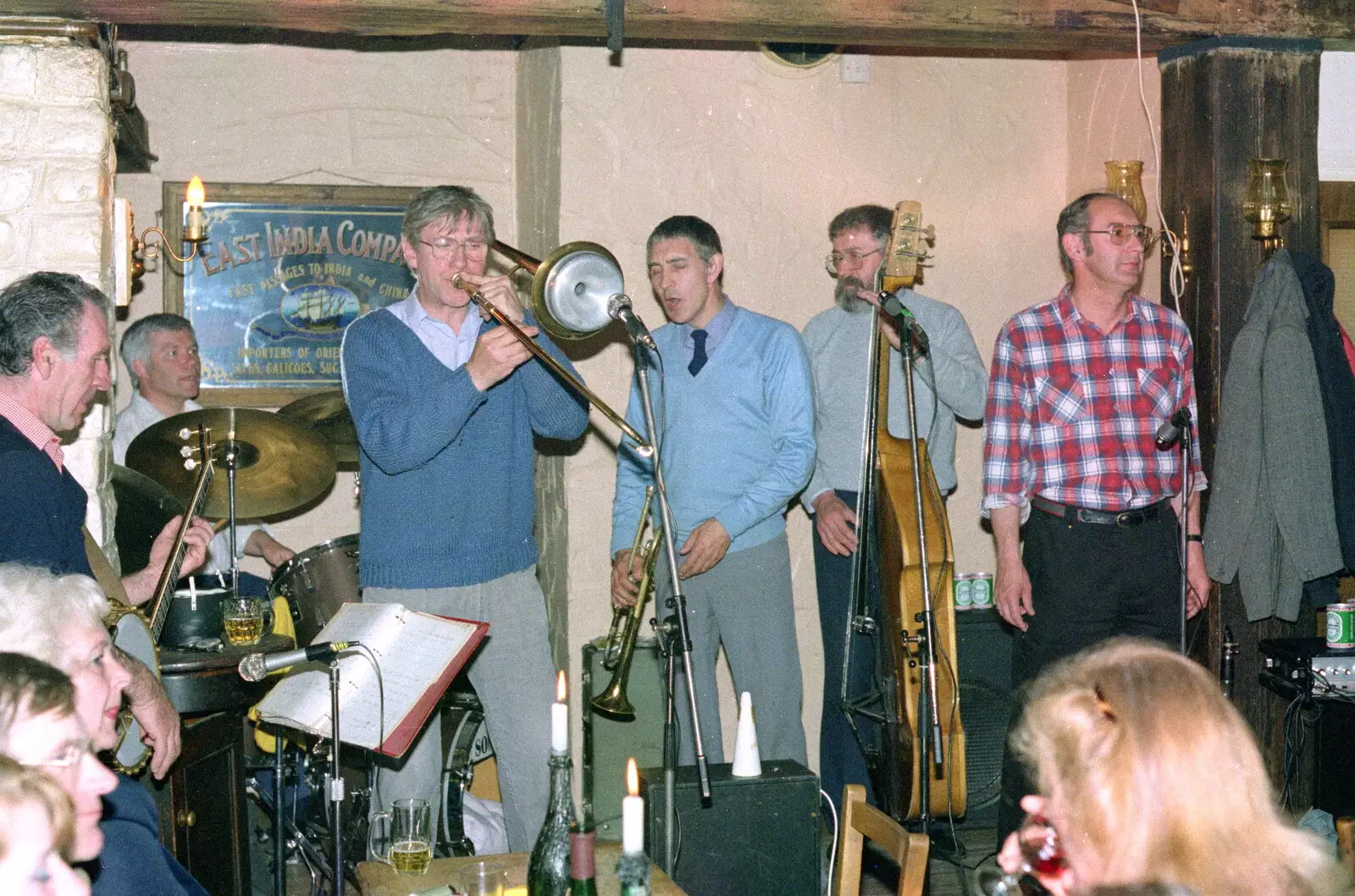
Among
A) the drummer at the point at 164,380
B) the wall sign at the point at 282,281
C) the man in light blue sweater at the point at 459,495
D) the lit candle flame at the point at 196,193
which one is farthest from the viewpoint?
the wall sign at the point at 282,281

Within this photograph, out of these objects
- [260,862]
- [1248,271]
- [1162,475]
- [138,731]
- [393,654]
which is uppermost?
[1248,271]

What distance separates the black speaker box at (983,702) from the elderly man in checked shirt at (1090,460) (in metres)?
0.48

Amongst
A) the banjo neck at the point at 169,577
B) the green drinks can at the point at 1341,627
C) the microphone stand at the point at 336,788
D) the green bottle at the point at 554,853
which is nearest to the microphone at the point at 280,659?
the microphone stand at the point at 336,788

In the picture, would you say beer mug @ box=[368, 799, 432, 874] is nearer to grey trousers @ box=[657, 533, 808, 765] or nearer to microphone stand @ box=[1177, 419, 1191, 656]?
grey trousers @ box=[657, 533, 808, 765]

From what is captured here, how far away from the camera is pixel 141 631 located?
336 cm

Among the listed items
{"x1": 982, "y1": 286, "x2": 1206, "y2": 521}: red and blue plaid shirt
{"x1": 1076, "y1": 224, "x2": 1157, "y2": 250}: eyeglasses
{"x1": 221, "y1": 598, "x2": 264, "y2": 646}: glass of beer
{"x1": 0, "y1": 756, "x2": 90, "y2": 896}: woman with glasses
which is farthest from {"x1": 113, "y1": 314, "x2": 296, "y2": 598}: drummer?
{"x1": 0, "y1": 756, "x2": 90, "y2": 896}: woman with glasses

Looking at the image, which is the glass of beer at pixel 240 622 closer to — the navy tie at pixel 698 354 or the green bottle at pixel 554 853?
the navy tie at pixel 698 354

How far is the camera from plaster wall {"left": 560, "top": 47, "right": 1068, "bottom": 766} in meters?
4.97

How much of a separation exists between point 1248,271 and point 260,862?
3.53 m

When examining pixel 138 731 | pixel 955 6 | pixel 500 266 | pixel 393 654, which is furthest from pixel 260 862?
pixel 955 6

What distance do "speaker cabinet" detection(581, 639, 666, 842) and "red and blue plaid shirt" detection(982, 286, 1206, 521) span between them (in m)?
1.24

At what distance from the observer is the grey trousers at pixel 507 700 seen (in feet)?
11.9

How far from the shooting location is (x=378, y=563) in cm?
365

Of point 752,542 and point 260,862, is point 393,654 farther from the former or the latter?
point 260,862
